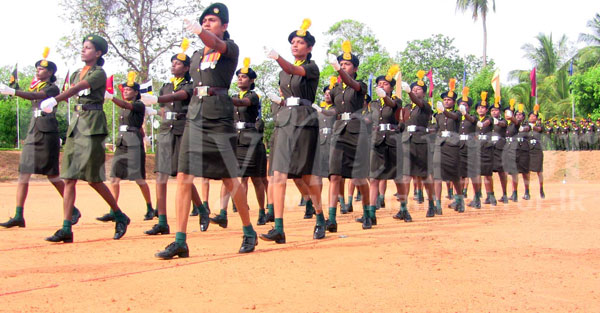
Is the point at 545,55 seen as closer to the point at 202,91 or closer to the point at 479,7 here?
the point at 479,7

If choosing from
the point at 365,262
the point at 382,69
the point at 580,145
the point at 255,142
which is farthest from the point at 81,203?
the point at 382,69

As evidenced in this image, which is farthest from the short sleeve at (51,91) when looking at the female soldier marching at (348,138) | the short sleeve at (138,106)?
the female soldier marching at (348,138)

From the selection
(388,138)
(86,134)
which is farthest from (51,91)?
(388,138)

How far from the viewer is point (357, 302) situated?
3877 millimetres

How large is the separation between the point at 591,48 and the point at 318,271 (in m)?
51.7

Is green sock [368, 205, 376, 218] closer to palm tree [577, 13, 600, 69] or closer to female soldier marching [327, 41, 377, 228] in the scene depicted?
female soldier marching [327, 41, 377, 228]

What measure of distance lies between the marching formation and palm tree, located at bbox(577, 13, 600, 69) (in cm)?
4284

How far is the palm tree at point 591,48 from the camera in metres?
49.1

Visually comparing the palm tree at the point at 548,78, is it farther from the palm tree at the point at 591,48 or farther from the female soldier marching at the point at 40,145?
the female soldier marching at the point at 40,145

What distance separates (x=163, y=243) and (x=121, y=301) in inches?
114

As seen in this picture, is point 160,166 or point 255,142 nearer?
point 160,166

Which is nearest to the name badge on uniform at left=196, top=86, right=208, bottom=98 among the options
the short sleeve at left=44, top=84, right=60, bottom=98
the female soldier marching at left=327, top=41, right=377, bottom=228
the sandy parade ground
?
the sandy parade ground

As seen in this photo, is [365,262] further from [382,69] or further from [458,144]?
[382,69]

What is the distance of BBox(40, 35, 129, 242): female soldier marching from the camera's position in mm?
6734
